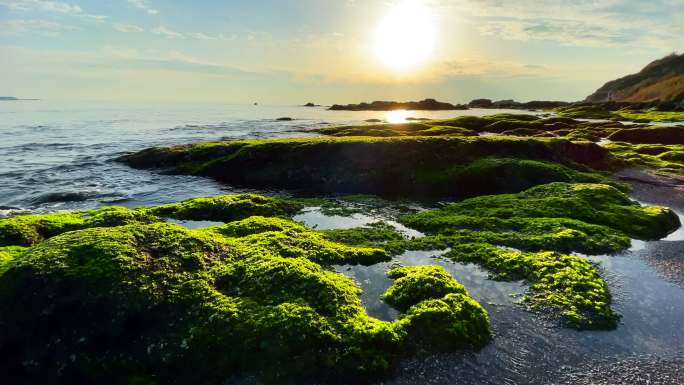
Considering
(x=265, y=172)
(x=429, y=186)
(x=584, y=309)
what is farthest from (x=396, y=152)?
(x=584, y=309)

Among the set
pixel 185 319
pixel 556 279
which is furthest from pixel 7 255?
pixel 556 279

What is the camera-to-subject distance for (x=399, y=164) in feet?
131

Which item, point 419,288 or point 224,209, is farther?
point 224,209

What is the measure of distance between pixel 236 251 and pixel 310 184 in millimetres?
22283

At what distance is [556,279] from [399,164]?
24.2 m

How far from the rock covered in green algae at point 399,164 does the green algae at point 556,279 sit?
623 inches

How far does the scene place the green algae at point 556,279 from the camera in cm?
1470

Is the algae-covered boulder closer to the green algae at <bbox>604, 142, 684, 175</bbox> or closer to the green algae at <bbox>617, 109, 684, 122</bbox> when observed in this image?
the green algae at <bbox>604, 142, 684, 175</bbox>

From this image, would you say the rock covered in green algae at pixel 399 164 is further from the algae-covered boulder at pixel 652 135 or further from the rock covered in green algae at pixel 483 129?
the algae-covered boulder at pixel 652 135

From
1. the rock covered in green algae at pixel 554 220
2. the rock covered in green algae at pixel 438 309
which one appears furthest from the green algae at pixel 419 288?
the rock covered in green algae at pixel 554 220

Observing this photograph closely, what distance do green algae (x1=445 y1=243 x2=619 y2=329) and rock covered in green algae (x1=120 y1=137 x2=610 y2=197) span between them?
15.8m

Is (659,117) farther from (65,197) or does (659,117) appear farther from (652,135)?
(65,197)

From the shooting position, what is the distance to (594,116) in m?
146

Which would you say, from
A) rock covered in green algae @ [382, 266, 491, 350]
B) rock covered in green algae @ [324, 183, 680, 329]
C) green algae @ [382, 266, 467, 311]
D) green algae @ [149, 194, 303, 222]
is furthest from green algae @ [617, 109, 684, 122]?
rock covered in green algae @ [382, 266, 491, 350]
